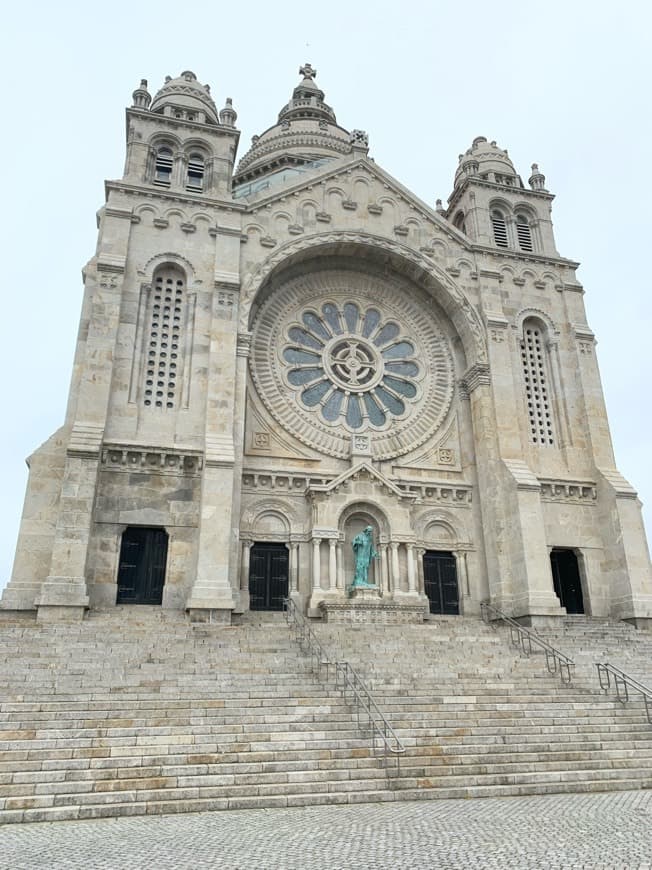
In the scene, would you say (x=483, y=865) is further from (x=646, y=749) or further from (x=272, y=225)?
(x=272, y=225)

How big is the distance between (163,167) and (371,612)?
19.2 m

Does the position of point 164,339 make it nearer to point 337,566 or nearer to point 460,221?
point 337,566

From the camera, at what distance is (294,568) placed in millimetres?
21562

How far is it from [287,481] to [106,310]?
28.1 ft

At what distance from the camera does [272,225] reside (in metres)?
25.2

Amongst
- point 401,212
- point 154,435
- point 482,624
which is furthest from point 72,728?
point 401,212

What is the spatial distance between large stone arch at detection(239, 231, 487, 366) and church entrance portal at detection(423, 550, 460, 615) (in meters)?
7.94

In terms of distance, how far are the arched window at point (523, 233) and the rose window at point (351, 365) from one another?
24.8 feet

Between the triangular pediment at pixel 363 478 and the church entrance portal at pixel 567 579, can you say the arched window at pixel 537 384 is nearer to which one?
the church entrance portal at pixel 567 579

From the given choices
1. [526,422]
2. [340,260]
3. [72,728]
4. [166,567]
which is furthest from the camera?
[340,260]

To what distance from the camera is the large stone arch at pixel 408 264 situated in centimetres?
2521

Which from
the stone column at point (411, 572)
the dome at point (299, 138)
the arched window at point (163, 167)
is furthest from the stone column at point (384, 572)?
the dome at point (299, 138)

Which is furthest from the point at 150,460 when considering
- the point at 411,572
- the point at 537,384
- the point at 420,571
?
the point at 537,384

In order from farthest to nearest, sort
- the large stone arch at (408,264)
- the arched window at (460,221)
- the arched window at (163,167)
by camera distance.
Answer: the arched window at (460,221) < the arched window at (163,167) < the large stone arch at (408,264)
